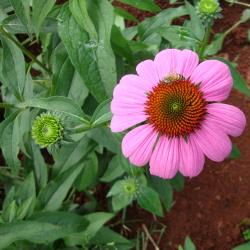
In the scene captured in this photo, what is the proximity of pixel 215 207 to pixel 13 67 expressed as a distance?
36.2 inches

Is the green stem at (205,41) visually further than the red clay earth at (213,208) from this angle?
No

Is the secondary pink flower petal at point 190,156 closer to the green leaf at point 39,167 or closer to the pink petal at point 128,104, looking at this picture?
the pink petal at point 128,104

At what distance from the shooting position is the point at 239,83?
3.87 feet

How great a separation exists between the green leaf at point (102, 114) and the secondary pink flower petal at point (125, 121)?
0.07 meters

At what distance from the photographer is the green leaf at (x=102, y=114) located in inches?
38.1

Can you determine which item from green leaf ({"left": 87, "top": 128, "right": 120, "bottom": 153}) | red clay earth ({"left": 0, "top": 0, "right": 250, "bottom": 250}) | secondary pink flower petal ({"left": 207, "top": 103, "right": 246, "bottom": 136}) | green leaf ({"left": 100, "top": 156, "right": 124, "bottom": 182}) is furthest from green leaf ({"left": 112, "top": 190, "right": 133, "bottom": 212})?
secondary pink flower petal ({"left": 207, "top": 103, "right": 246, "bottom": 136})

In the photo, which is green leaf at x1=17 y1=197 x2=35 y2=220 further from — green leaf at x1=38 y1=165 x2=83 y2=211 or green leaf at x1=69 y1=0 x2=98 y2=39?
green leaf at x1=69 y1=0 x2=98 y2=39

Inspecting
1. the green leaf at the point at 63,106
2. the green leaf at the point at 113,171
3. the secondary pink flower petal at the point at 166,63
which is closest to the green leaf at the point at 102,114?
the green leaf at the point at 63,106

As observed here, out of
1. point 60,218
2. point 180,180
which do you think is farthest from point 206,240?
point 60,218

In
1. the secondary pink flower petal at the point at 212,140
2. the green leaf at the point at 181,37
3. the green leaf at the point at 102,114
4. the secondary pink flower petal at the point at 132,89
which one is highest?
the secondary pink flower petal at the point at 132,89

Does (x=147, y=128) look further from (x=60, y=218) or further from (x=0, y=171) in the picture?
(x=0, y=171)

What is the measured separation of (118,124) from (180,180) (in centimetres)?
58

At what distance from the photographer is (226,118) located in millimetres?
864

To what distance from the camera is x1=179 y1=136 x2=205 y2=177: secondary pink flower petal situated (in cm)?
88
